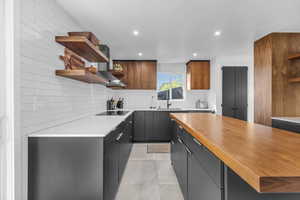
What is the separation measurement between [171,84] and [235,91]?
196cm

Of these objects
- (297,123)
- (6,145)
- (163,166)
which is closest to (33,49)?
(6,145)

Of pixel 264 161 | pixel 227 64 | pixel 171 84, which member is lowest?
pixel 264 161

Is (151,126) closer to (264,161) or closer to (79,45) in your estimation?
(79,45)

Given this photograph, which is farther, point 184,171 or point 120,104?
point 120,104

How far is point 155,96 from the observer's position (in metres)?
5.55

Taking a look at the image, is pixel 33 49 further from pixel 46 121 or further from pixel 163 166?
pixel 163 166

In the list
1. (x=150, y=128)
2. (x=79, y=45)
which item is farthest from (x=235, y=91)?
(x=79, y=45)

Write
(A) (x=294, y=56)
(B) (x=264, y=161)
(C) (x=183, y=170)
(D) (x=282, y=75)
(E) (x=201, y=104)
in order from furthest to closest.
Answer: (E) (x=201, y=104) < (D) (x=282, y=75) < (A) (x=294, y=56) < (C) (x=183, y=170) < (B) (x=264, y=161)

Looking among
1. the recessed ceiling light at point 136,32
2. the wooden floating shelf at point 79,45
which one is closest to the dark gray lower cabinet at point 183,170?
the wooden floating shelf at point 79,45

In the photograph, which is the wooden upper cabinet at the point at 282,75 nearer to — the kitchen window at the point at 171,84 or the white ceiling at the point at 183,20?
the white ceiling at the point at 183,20

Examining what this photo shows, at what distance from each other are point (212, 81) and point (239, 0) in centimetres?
320

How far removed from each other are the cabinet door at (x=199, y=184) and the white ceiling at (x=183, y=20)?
1895 mm

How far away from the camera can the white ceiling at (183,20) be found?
2.17 m

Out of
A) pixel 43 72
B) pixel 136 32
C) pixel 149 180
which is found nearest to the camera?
pixel 43 72
